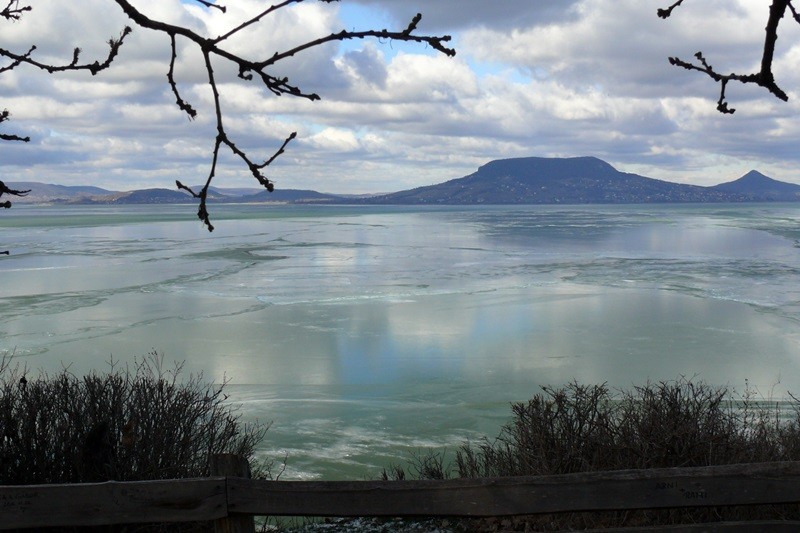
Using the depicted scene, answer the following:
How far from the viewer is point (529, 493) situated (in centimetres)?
420

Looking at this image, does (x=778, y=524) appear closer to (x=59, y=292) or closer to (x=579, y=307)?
(x=579, y=307)

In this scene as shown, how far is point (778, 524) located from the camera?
429 cm

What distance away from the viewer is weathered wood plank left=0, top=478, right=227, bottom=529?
4.27m

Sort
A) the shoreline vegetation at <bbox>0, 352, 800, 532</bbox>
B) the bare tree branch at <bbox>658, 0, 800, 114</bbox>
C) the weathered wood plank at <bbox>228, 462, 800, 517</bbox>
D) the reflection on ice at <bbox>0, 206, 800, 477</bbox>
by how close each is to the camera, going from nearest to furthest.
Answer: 1. the bare tree branch at <bbox>658, 0, 800, 114</bbox>
2. the weathered wood plank at <bbox>228, 462, 800, 517</bbox>
3. the shoreline vegetation at <bbox>0, 352, 800, 532</bbox>
4. the reflection on ice at <bbox>0, 206, 800, 477</bbox>

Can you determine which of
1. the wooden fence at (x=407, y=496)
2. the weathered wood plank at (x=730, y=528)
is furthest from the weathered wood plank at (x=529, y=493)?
the weathered wood plank at (x=730, y=528)

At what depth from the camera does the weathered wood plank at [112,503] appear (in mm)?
4266

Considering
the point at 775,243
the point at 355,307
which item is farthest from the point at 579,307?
Answer: the point at 775,243

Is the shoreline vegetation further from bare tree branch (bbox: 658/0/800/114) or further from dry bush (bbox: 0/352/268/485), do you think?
bare tree branch (bbox: 658/0/800/114)

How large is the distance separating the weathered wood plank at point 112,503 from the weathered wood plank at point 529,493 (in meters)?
0.13

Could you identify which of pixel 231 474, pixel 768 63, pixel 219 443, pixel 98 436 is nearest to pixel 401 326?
pixel 219 443

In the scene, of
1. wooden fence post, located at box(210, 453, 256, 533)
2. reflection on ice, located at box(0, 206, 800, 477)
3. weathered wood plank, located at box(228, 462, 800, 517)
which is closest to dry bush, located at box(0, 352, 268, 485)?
reflection on ice, located at box(0, 206, 800, 477)

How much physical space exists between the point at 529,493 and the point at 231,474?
5.24ft

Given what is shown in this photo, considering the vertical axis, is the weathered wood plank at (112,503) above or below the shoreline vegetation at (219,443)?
above

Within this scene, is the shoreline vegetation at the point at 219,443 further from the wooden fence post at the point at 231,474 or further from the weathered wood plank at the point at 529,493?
the wooden fence post at the point at 231,474
